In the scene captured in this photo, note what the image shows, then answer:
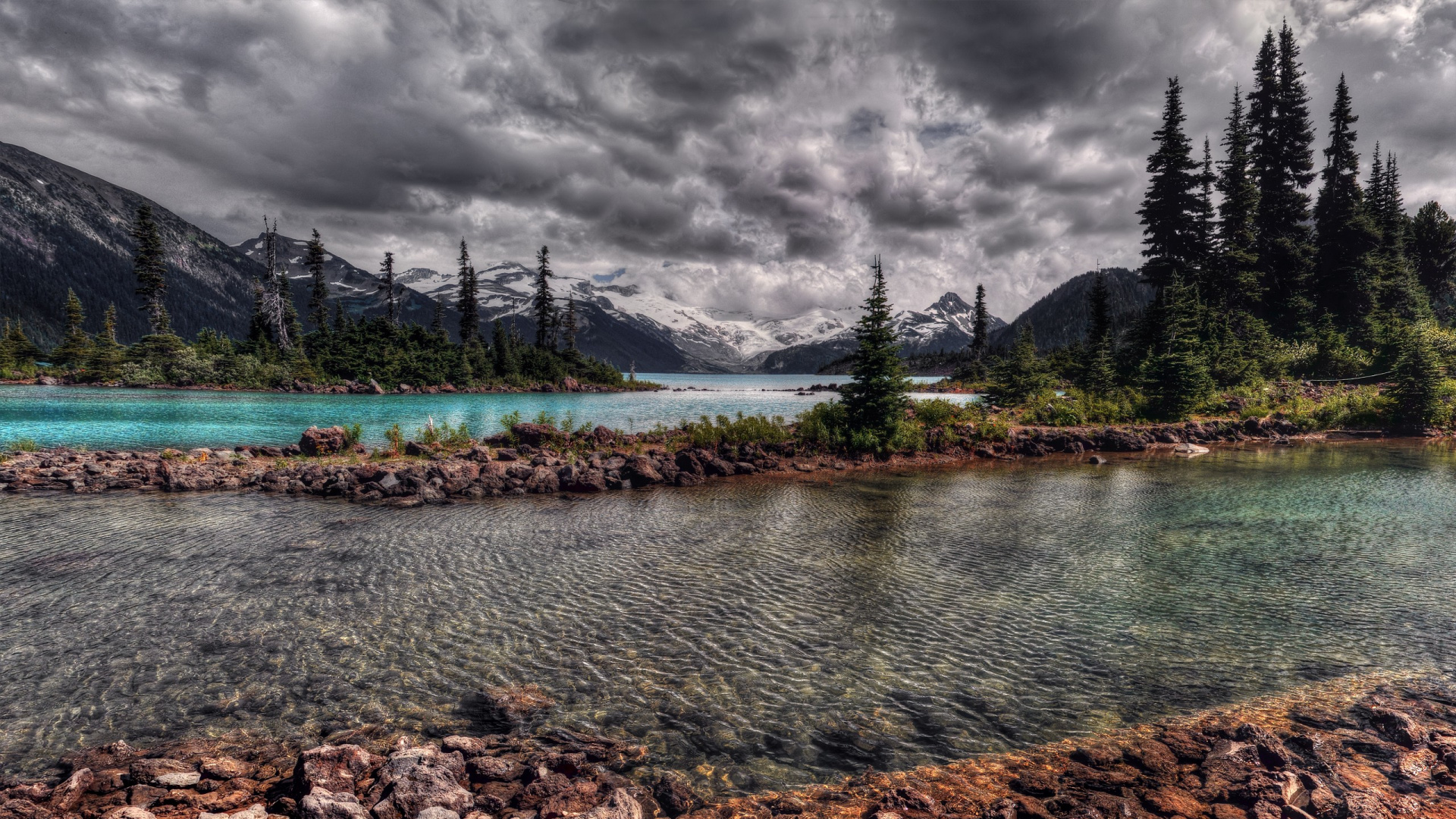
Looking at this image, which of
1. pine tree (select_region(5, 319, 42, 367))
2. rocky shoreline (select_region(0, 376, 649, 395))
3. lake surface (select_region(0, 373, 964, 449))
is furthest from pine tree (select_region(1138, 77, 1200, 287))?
pine tree (select_region(5, 319, 42, 367))

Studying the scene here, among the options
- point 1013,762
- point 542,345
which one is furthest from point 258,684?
point 542,345

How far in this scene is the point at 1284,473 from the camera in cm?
2539

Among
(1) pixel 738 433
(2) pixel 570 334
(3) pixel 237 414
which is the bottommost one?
(3) pixel 237 414

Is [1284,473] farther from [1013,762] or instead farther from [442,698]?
[442,698]

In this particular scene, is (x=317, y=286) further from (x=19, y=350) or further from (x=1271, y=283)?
(x=1271, y=283)

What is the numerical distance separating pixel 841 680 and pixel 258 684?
810 centimetres

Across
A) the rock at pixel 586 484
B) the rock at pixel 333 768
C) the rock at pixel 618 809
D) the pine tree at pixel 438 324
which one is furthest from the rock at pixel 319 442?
the pine tree at pixel 438 324

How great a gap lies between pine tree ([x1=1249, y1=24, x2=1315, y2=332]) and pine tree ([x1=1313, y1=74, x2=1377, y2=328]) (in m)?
2.24

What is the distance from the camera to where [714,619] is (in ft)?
33.5

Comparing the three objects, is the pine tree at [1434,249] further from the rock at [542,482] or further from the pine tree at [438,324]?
the pine tree at [438,324]

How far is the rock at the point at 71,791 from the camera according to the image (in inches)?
205

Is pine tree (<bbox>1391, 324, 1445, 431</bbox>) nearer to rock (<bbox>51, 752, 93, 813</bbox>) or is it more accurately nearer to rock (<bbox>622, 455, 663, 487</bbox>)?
rock (<bbox>622, 455, 663, 487</bbox>)

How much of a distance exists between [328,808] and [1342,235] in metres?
98.6

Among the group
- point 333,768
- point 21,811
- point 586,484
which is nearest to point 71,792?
point 21,811
